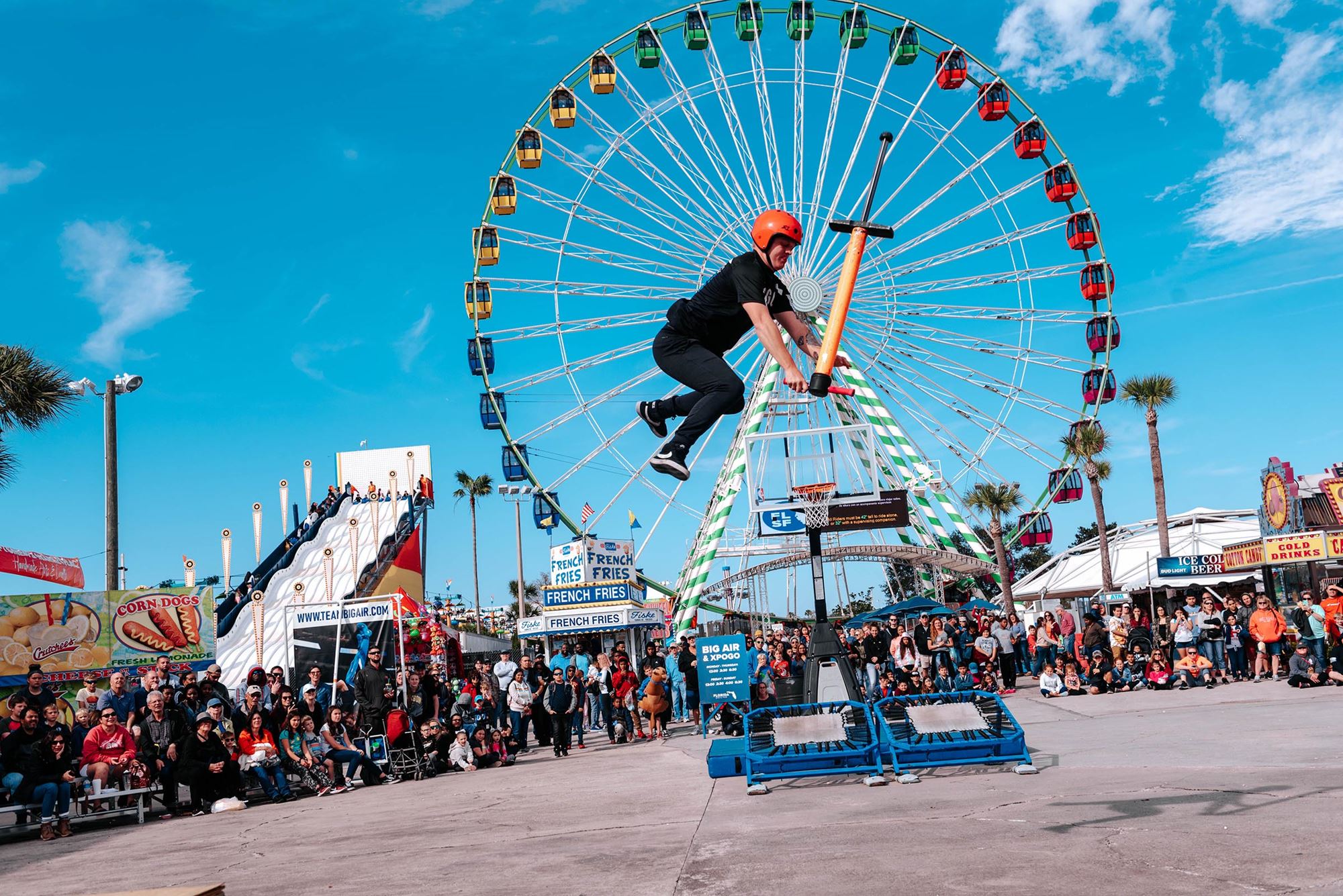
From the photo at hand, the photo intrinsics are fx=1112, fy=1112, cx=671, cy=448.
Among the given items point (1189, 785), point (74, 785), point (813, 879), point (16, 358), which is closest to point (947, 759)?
point (1189, 785)

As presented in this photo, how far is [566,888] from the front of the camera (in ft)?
19.1

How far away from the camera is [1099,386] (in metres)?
27.3

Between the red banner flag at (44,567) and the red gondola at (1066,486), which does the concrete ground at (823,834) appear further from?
the red gondola at (1066,486)

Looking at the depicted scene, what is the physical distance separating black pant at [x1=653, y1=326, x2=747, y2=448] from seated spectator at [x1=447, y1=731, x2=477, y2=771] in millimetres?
10965

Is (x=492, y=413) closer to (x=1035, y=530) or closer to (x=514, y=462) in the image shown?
(x=514, y=462)

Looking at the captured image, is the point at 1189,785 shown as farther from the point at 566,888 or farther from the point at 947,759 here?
the point at 566,888

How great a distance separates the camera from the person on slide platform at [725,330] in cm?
517

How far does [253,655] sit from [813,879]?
27865mm

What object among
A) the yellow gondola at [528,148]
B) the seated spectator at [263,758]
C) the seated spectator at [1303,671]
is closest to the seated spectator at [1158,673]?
the seated spectator at [1303,671]

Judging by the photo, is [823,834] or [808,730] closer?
[823,834]

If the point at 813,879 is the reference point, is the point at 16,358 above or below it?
above

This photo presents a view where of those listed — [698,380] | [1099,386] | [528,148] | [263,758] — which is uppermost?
[528,148]

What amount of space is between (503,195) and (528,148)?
1330 mm

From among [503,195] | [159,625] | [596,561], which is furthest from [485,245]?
[159,625]
